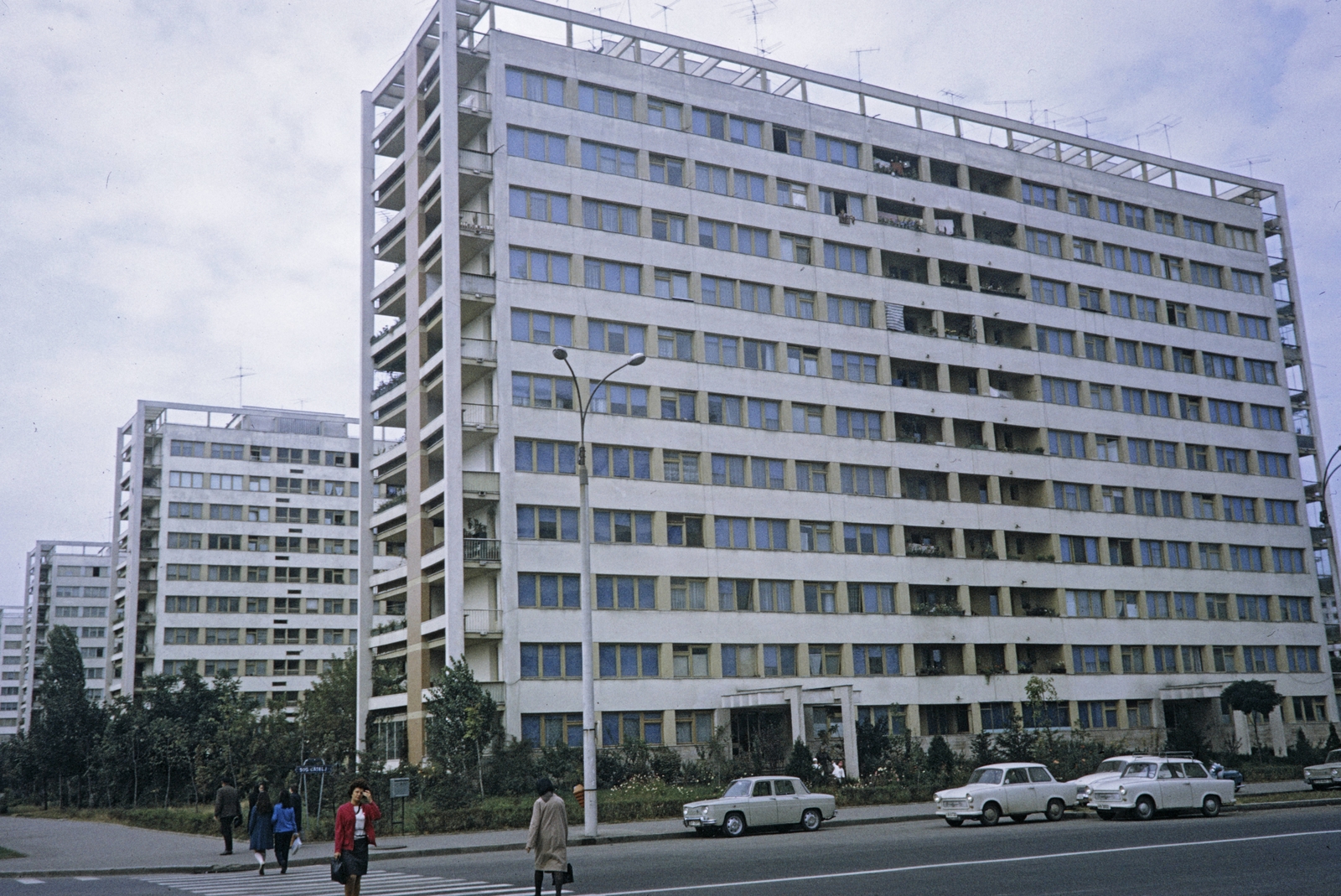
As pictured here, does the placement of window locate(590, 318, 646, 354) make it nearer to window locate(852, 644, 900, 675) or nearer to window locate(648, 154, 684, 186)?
window locate(648, 154, 684, 186)

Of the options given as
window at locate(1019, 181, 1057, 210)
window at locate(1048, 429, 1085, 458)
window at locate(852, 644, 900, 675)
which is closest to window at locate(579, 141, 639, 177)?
window at locate(1019, 181, 1057, 210)

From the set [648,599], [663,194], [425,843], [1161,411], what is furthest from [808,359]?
[425,843]

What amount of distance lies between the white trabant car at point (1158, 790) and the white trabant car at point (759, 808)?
713 centimetres

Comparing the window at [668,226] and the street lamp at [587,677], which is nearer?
the street lamp at [587,677]

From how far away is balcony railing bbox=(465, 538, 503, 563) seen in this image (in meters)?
52.4

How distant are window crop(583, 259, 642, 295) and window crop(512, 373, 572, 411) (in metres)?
4.89

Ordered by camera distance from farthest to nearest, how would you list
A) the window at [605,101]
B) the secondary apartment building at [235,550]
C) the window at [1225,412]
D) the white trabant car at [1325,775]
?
the secondary apartment building at [235,550], the window at [1225,412], the window at [605,101], the white trabant car at [1325,775]

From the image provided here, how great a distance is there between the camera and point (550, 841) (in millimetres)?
17531

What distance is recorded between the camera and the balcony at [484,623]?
51844mm

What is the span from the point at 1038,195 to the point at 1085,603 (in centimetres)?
2345

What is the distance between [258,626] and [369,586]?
2059 inches

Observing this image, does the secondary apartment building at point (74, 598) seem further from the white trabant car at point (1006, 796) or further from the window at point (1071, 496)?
the white trabant car at point (1006, 796)

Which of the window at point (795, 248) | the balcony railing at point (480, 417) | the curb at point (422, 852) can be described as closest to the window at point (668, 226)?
the window at point (795, 248)

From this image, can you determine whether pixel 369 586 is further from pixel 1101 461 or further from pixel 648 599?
pixel 1101 461
